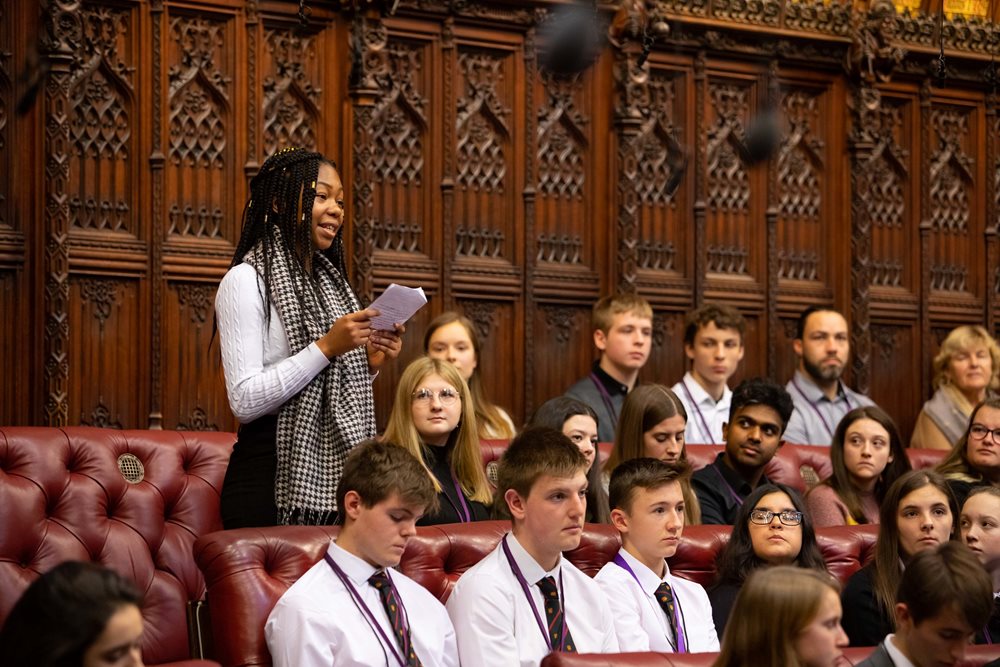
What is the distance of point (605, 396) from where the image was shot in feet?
20.5

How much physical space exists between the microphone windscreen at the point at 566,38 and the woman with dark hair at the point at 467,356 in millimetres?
1719

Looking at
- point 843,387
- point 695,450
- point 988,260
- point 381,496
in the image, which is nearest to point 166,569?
point 381,496

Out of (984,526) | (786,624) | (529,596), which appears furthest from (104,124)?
(786,624)

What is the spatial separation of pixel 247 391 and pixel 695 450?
2.27 meters

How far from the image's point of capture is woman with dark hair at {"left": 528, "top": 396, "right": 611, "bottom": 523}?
4.80 m

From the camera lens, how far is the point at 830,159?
7.81m

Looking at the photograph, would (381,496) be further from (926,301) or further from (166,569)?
(926,301)

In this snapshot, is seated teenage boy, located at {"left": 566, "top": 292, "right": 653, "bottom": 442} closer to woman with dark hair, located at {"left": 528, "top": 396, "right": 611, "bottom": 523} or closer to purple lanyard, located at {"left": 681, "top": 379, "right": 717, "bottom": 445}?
purple lanyard, located at {"left": 681, "top": 379, "right": 717, "bottom": 445}

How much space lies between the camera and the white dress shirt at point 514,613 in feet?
11.7

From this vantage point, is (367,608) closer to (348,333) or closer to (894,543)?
(348,333)

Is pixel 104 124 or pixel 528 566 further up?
pixel 104 124

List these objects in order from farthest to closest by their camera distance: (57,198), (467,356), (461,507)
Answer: (57,198) < (467,356) < (461,507)

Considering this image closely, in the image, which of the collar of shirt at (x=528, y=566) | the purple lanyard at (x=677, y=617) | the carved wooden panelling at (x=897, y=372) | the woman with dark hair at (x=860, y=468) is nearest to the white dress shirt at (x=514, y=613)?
the collar of shirt at (x=528, y=566)

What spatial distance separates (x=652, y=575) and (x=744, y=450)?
4.35ft
